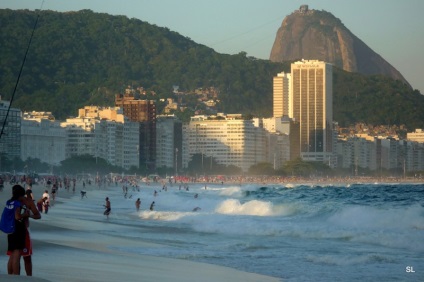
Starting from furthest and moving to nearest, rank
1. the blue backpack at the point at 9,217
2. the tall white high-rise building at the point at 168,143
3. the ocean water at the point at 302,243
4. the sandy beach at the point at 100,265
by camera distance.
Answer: the tall white high-rise building at the point at 168,143 < the ocean water at the point at 302,243 < the sandy beach at the point at 100,265 < the blue backpack at the point at 9,217

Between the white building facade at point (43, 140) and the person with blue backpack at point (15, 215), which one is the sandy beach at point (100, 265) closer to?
the person with blue backpack at point (15, 215)

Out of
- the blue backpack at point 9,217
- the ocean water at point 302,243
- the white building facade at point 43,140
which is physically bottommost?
the ocean water at point 302,243

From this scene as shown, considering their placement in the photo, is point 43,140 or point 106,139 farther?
point 106,139

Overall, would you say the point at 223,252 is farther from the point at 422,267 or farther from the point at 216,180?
the point at 216,180

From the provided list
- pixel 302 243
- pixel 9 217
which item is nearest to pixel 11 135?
pixel 302 243

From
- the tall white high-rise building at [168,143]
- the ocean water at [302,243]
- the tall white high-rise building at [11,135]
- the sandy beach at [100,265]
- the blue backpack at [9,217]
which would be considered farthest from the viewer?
the tall white high-rise building at [168,143]

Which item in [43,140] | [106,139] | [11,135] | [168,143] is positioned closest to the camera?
[11,135]

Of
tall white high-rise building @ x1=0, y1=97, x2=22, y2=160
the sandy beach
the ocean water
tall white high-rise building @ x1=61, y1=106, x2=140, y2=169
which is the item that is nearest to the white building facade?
tall white high-rise building @ x1=61, y1=106, x2=140, y2=169

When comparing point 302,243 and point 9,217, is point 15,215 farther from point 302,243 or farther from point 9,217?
point 302,243

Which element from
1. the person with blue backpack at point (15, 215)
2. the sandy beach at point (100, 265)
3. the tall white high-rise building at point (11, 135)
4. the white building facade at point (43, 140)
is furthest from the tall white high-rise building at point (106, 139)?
the person with blue backpack at point (15, 215)

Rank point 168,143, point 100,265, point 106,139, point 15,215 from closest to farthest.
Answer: point 15,215, point 100,265, point 106,139, point 168,143
